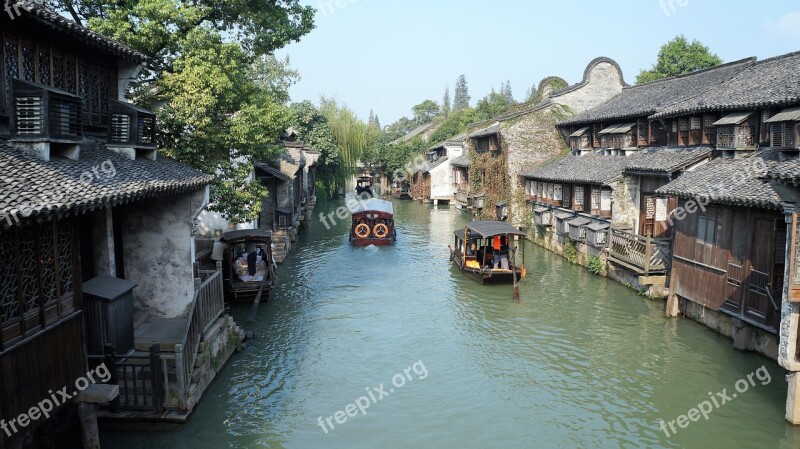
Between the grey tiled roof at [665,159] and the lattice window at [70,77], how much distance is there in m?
17.5

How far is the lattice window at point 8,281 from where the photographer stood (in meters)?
7.41

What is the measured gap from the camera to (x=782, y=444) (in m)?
10.9

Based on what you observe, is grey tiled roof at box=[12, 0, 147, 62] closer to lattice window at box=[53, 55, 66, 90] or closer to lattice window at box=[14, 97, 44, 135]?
lattice window at box=[53, 55, 66, 90]

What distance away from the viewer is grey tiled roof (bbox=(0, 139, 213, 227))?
716 cm

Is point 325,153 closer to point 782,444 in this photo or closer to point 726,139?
point 726,139

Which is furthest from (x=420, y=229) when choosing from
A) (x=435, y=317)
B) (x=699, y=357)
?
(x=699, y=357)

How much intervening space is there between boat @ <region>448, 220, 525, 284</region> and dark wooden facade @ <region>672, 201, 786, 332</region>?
605 centimetres

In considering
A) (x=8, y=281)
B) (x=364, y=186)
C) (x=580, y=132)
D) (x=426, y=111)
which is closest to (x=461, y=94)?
(x=426, y=111)

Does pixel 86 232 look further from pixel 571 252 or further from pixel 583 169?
pixel 583 169

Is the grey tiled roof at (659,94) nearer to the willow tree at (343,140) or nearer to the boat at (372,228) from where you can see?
the boat at (372,228)

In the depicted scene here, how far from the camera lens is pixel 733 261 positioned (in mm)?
15125

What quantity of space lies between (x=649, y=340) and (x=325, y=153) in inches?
1587

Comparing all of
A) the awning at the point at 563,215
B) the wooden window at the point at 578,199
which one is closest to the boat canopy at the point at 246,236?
the wooden window at the point at 578,199

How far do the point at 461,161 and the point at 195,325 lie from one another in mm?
42823
